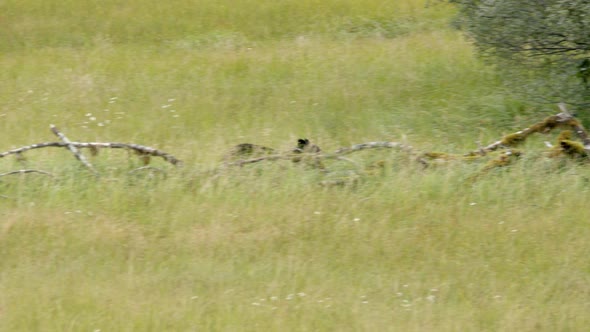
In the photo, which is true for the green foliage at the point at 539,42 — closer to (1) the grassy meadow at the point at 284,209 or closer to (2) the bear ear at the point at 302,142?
(1) the grassy meadow at the point at 284,209

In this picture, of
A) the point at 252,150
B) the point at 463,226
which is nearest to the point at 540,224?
the point at 463,226

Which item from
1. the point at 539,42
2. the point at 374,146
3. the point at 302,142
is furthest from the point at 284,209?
the point at 539,42

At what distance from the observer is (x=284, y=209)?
6.73m

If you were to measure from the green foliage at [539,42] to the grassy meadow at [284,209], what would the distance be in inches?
14.6

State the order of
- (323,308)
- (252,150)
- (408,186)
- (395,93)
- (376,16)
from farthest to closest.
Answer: (376,16)
(395,93)
(252,150)
(408,186)
(323,308)

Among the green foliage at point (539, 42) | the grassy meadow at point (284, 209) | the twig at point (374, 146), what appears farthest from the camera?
the green foliage at point (539, 42)

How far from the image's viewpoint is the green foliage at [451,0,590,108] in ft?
30.5

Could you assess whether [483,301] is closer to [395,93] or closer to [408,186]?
[408,186]

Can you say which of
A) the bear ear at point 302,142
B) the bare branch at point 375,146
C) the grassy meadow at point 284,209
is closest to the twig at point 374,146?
the bare branch at point 375,146

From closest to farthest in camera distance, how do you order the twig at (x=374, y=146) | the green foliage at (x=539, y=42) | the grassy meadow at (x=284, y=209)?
the grassy meadow at (x=284, y=209) → the twig at (x=374, y=146) → the green foliage at (x=539, y=42)

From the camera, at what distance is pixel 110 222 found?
6547mm

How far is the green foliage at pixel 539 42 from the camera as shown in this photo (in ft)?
30.5

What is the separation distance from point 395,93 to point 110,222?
5666mm

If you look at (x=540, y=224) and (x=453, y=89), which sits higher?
(x=540, y=224)
